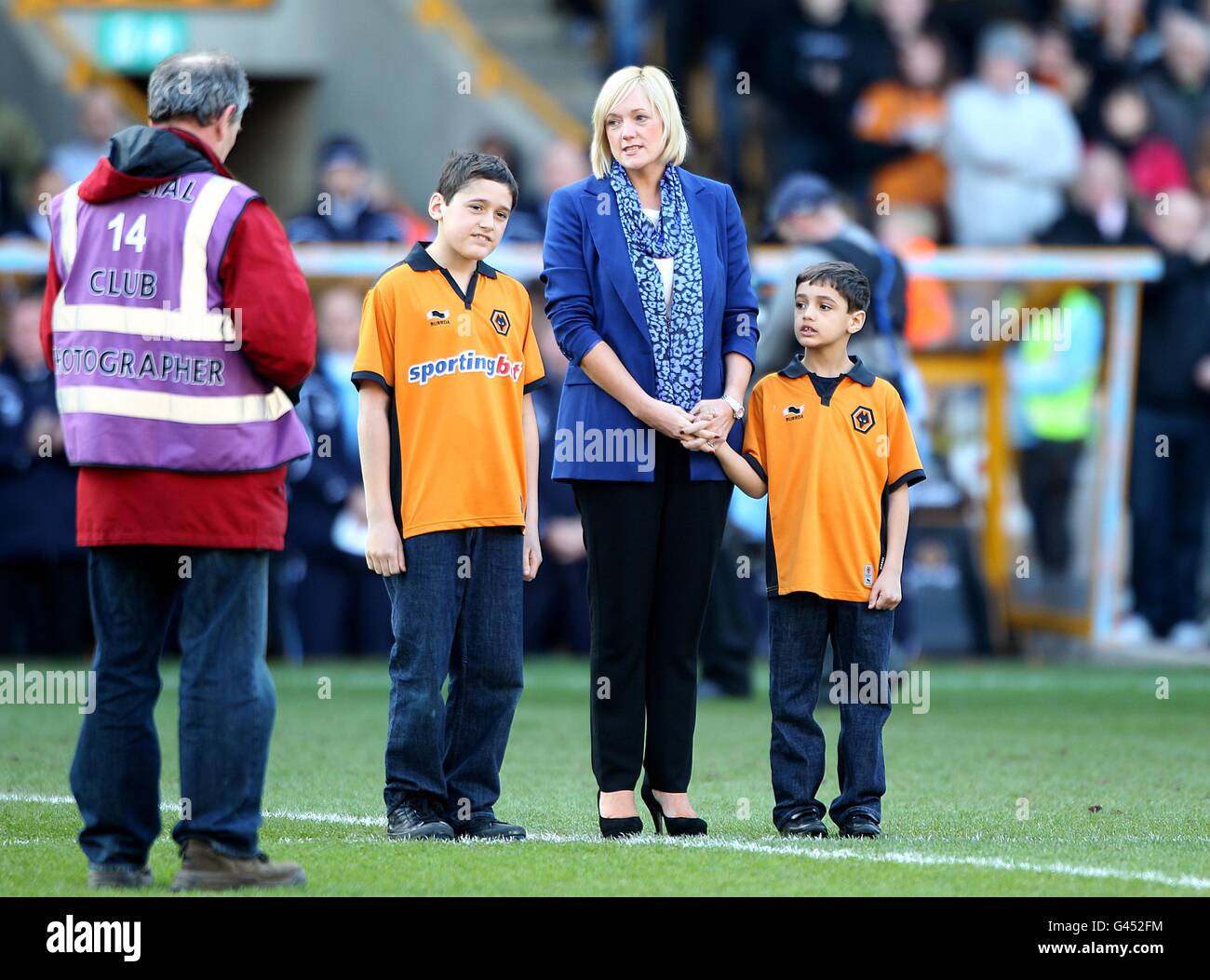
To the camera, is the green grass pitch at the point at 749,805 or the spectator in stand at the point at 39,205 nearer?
the green grass pitch at the point at 749,805

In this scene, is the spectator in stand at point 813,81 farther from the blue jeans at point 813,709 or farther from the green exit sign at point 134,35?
the blue jeans at point 813,709

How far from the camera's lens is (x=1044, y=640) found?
43.1 ft

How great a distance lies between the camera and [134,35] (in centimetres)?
1827

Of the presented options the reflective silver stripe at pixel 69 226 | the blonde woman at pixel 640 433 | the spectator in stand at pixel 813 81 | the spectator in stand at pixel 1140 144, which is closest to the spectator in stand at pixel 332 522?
the spectator in stand at pixel 813 81

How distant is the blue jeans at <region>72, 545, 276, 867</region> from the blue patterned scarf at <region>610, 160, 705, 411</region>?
56.2 inches

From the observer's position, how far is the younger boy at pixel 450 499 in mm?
5844

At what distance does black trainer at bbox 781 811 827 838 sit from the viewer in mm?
6031

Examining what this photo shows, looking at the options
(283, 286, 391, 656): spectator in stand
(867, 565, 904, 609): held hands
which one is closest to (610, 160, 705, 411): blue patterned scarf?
(867, 565, 904, 609): held hands

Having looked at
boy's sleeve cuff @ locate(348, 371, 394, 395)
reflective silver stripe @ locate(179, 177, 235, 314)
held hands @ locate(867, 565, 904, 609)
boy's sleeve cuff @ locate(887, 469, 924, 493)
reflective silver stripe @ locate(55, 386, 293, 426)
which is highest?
reflective silver stripe @ locate(179, 177, 235, 314)

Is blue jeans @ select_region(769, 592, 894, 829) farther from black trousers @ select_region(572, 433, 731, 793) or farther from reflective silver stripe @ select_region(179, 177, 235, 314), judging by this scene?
reflective silver stripe @ select_region(179, 177, 235, 314)

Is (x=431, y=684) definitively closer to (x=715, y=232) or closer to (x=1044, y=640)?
(x=715, y=232)

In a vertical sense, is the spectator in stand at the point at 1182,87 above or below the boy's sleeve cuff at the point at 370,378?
above

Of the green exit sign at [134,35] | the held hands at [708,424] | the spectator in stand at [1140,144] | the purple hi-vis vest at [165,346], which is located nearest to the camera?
the purple hi-vis vest at [165,346]

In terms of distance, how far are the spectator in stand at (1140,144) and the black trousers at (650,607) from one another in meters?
9.56
